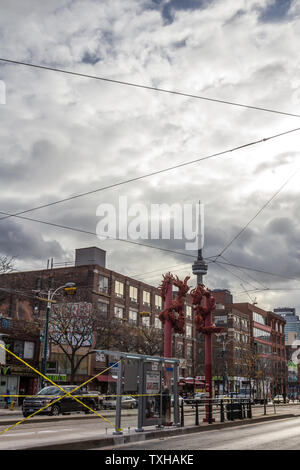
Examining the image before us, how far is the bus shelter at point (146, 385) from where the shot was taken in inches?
692

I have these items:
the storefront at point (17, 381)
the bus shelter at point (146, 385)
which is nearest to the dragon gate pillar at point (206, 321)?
the bus shelter at point (146, 385)

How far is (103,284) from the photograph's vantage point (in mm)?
69188

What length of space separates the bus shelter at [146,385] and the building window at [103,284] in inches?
1912

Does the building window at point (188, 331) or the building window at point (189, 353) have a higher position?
the building window at point (188, 331)

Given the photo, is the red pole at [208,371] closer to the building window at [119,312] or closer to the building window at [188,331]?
the building window at [119,312]

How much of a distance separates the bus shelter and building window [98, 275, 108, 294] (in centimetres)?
4857

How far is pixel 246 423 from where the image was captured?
2434 cm

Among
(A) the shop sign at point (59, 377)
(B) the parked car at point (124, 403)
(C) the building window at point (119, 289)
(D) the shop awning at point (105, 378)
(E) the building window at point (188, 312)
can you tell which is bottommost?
(B) the parked car at point (124, 403)

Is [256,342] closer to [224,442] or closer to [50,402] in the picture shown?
[50,402]

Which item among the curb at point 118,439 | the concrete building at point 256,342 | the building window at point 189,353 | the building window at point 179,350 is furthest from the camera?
the concrete building at point 256,342

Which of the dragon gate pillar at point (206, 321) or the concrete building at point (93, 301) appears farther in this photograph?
the concrete building at point (93, 301)
